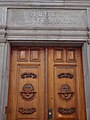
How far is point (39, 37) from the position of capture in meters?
4.80

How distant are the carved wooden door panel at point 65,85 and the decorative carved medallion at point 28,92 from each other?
0.36 metres

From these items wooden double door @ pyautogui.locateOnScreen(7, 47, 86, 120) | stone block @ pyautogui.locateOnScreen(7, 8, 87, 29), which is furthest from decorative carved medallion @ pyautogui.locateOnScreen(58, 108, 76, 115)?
stone block @ pyautogui.locateOnScreen(7, 8, 87, 29)

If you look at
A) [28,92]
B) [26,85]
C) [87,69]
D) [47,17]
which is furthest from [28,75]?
[47,17]

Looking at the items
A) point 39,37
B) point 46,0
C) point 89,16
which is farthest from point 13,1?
point 89,16

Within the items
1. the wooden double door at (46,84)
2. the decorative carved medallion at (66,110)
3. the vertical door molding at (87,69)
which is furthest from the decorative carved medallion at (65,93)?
the vertical door molding at (87,69)

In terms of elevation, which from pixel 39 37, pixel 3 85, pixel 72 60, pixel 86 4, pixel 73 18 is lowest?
pixel 3 85

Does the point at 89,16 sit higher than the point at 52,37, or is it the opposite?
the point at 89,16

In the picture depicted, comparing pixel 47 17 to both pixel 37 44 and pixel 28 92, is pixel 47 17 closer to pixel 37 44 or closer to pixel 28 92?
pixel 37 44

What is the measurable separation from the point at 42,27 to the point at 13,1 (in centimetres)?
91

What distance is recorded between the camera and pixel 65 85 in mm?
4754

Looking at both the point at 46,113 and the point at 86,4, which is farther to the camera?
the point at 86,4

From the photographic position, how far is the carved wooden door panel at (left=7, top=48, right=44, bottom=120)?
4.59 m

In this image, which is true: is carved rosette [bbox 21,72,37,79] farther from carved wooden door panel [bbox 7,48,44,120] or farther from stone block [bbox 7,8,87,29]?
stone block [bbox 7,8,87,29]

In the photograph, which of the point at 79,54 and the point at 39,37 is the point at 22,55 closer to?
Answer: the point at 39,37
